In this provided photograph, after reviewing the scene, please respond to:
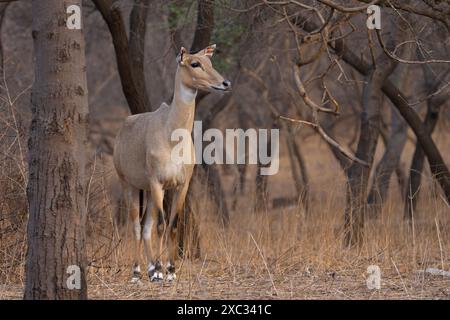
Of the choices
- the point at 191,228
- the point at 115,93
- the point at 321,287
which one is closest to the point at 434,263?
the point at 321,287

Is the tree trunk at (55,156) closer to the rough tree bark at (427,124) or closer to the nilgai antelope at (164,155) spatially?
the nilgai antelope at (164,155)

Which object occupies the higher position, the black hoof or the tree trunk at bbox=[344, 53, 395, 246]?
the tree trunk at bbox=[344, 53, 395, 246]

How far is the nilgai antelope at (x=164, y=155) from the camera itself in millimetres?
8281

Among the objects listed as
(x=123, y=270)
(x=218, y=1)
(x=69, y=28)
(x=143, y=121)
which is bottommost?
(x=123, y=270)

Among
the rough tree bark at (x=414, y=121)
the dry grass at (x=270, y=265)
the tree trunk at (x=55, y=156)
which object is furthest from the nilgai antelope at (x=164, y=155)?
the rough tree bark at (x=414, y=121)

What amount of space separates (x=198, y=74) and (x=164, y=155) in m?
0.78

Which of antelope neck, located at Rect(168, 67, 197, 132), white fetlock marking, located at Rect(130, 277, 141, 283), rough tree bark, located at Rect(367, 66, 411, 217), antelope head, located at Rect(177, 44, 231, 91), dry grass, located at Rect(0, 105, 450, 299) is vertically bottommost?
white fetlock marking, located at Rect(130, 277, 141, 283)

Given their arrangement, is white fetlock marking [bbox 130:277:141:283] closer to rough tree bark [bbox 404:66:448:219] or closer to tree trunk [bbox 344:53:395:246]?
tree trunk [bbox 344:53:395:246]

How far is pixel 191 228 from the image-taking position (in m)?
9.59

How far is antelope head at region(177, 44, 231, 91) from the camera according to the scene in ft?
27.1

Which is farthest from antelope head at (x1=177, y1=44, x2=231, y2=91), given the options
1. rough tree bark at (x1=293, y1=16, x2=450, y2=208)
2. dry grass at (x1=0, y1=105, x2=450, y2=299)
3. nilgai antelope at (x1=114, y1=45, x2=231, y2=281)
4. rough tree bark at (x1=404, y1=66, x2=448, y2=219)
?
rough tree bark at (x1=404, y1=66, x2=448, y2=219)

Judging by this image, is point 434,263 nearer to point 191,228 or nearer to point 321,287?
point 321,287
